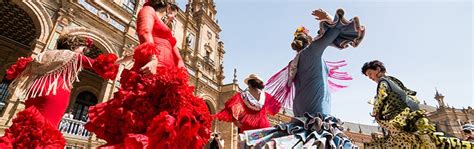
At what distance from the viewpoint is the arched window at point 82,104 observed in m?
12.7

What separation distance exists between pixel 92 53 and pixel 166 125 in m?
12.0

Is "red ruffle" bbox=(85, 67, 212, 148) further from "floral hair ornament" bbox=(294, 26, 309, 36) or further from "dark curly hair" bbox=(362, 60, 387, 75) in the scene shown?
"dark curly hair" bbox=(362, 60, 387, 75)

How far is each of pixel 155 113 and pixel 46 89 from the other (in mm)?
1312

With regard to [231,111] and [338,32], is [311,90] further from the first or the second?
[231,111]

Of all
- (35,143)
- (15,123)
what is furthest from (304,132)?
(15,123)

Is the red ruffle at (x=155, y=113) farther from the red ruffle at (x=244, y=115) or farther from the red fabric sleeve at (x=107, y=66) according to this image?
the red ruffle at (x=244, y=115)

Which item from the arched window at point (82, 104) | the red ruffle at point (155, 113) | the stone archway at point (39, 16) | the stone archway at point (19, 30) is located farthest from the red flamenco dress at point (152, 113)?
the arched window at point (82, 104)

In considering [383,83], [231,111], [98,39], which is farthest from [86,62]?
[98,39]

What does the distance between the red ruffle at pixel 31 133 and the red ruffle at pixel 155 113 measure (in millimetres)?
593

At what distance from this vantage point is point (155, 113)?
163 cm

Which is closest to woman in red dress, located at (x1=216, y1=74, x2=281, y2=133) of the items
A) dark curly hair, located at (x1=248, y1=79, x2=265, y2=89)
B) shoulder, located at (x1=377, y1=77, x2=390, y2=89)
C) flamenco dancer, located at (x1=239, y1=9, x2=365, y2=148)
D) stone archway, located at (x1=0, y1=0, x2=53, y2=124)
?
dark curly hair, located at (x1=248, y1=79, x2=265, y2=89)

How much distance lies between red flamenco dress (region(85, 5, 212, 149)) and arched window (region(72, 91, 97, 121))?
42.4 ft

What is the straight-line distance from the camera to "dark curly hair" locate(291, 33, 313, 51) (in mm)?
2441

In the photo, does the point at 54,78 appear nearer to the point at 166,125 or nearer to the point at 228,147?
the point at 166,125
